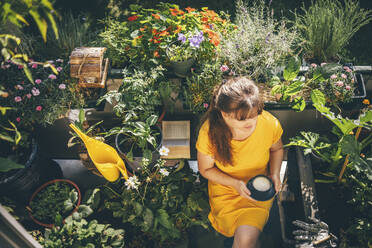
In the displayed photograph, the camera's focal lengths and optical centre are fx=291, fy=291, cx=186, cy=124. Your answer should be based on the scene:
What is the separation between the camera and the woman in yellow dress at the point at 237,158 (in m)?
1.72

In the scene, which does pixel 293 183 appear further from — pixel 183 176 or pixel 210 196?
pixel 183 176

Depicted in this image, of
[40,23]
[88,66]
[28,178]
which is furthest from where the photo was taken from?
[88,66]

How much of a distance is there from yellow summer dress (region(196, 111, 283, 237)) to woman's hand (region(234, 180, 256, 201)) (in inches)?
4.1

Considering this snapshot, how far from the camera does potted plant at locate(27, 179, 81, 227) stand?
→ 2189 mm

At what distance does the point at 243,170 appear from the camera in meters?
2.00

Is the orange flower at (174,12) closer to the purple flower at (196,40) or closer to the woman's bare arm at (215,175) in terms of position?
the purple flower at (196,40)

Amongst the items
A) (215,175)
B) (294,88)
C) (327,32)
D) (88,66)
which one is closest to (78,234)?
(215,175)

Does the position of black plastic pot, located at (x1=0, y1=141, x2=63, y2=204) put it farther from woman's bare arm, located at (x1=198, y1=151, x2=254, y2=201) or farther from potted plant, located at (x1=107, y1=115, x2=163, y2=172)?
woman's bare arm, located at (x1=198, y1=151, x2=254, y2=201)

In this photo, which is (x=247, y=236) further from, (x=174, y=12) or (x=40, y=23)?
(x=174, y=12)

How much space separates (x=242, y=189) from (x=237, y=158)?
0.68ft

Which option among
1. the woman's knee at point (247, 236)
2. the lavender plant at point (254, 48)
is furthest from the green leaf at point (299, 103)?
the woman's knee at point (247, 236)

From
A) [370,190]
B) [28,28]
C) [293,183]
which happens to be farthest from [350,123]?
[28,28]

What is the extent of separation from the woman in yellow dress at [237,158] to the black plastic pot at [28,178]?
1.30 meters

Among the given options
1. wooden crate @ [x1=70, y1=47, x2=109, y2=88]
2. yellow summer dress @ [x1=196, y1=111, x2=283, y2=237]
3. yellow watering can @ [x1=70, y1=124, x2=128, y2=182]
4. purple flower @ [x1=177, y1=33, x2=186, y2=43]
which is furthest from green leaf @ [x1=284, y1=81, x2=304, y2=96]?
wooden crate @ [x1=70, y1=47, x2=109, y2=88]
